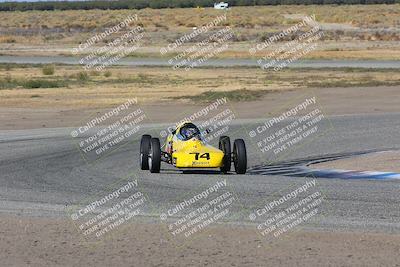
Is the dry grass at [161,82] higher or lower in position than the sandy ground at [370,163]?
lower

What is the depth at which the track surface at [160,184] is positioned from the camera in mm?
13570

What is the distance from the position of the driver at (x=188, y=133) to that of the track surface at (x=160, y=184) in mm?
692

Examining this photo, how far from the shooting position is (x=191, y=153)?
58.8 feet

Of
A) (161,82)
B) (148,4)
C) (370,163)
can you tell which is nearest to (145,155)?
(370,163)

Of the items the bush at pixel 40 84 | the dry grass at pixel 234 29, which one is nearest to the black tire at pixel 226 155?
the bush at pixel 40 84

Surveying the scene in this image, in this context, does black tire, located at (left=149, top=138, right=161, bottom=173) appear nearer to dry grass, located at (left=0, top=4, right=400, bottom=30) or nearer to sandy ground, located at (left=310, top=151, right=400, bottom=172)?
sandy ground, located at (left=310, top=151, right=400, bottom=172)

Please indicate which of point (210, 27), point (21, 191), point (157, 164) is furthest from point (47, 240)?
point (210, 27)

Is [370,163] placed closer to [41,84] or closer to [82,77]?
[41,84]

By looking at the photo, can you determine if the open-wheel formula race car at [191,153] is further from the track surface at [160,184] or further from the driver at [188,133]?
the track surface at [160,184]

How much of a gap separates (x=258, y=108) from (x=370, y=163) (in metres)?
16.0

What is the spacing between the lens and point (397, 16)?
117 m

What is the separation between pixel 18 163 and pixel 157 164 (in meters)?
3.26

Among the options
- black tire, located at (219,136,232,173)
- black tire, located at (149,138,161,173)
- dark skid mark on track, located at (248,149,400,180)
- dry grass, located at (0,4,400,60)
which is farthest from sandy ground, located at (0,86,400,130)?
dry grass, located at (0,4,400,60)

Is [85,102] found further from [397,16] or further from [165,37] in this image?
[397,16]
